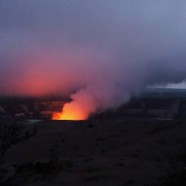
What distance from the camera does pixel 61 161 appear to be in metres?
25.9

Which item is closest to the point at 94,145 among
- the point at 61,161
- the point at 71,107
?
the point at 61,161

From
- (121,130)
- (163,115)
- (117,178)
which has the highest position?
(163,115)

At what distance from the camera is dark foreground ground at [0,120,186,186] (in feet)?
68.0

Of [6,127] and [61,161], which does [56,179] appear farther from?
[6,127]

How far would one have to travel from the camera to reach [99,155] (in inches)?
1136

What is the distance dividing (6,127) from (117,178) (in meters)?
8.91

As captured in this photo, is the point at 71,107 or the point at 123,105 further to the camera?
the point at 123,105

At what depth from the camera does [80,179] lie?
21938 millimetres

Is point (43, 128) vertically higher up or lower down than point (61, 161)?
higher up

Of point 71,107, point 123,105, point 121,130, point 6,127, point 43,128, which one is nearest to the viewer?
point 6,127

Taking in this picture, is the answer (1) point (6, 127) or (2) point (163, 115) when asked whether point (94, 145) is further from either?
(2) point (163, 115)

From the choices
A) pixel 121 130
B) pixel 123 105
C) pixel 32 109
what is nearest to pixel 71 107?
pixel 32 109

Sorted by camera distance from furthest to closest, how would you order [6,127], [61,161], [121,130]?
[121,130]
[61,161]
[6,127]

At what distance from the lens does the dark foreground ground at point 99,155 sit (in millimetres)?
20734
